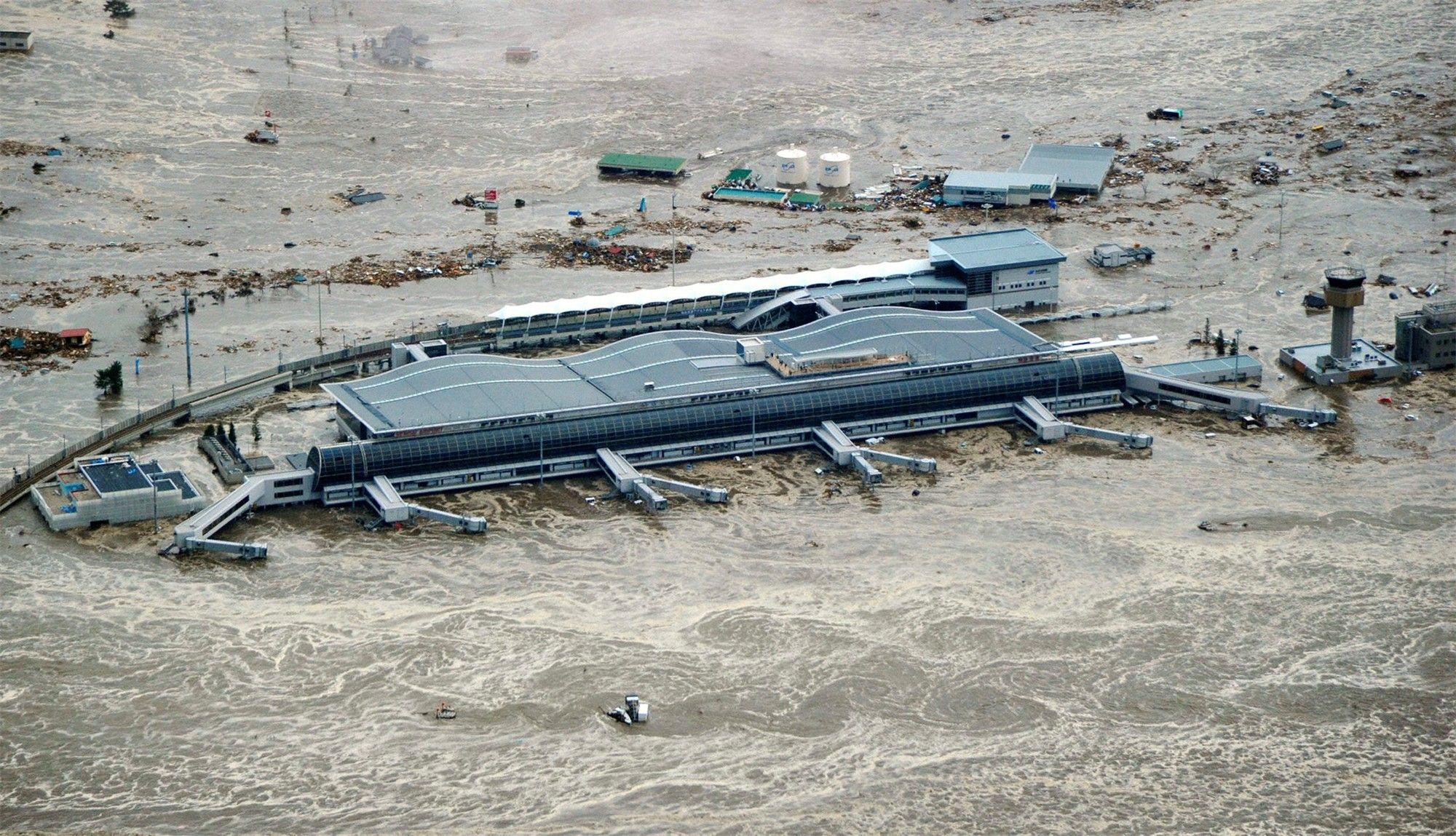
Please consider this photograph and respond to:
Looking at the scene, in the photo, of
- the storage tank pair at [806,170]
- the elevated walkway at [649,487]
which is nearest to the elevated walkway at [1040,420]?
the elevated walkway at [649,487]

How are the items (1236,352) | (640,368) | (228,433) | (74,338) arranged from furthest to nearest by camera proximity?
A: (1236,352) < (74,338) < (640,368) < (228,433)

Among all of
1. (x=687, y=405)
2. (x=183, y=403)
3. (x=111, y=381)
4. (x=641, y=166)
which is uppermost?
(x=641, y=166)

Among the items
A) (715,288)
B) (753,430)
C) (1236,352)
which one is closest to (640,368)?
(753,430)

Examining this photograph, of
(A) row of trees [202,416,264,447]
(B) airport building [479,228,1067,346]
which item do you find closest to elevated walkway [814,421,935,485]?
(B) airport building [479,228,1067,346]

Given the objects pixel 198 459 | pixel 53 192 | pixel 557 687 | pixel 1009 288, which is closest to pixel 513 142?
pixel 53 192

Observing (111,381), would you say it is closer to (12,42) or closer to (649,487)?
(649,487)

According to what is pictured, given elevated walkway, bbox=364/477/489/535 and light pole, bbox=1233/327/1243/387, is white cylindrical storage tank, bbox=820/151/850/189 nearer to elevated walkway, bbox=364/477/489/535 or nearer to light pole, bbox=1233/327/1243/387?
light pole, bbox=1233/327/1243/387

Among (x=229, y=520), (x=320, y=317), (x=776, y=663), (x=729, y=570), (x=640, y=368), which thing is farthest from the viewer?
(x=320, y=317)

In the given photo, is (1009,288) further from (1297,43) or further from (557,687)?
(1297,43)
